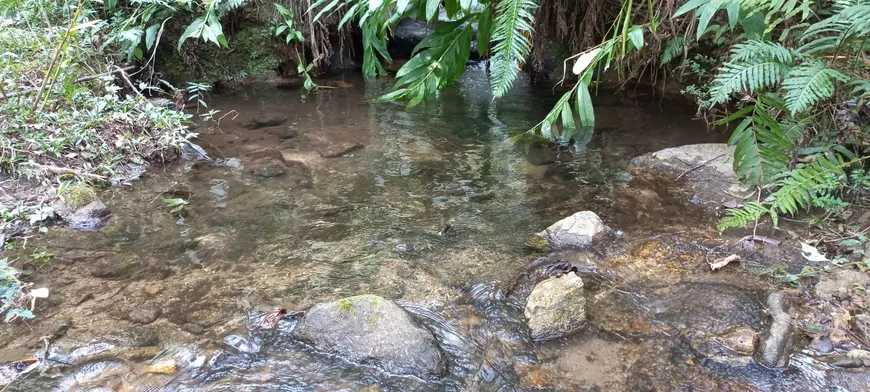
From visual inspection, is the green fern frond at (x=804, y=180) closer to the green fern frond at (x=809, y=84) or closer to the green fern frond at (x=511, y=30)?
the green fern frond at (x=809, y=84)

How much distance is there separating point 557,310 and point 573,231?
0.68 meters

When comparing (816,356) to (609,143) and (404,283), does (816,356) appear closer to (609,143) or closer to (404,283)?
(404,283)

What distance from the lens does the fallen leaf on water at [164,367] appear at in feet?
5.88

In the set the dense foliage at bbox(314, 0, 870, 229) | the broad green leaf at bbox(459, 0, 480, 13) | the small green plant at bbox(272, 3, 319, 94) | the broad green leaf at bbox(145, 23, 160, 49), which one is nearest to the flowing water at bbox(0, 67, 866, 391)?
the dense foliage at bbox(314, 0, 870, 229)

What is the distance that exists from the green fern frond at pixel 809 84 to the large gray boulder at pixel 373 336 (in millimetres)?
1591

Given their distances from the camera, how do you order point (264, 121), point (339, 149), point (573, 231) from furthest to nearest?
1. point (264, 121)
2. point (339, 149)
3. point (573, 231)

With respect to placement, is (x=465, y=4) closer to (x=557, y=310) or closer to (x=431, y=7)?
(x=431, y=7)

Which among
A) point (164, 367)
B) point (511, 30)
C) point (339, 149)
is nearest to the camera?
point (511, 30)

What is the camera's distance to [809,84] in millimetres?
1982

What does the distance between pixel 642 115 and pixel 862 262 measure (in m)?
2.73

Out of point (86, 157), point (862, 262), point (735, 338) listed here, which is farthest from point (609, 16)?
point (86, 157)

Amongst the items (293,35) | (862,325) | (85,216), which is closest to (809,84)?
(862,325)

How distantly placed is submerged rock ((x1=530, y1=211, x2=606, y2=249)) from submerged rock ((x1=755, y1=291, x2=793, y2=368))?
80 centimetres

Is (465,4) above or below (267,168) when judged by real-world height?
above
